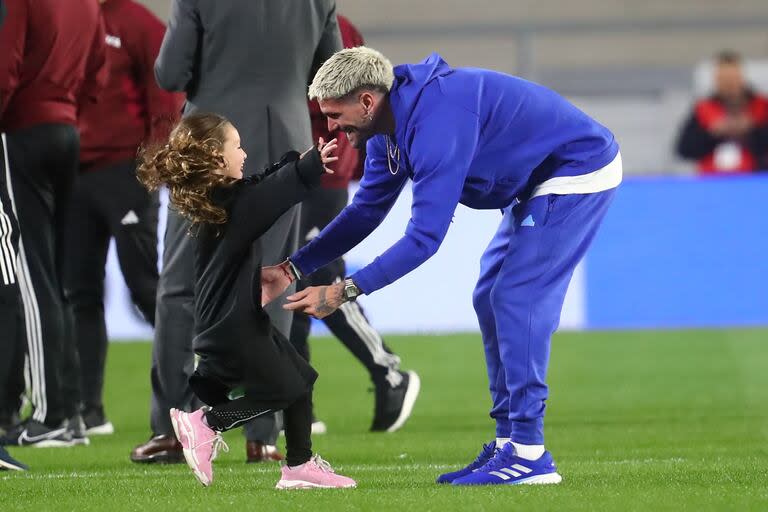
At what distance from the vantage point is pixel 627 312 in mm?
10219

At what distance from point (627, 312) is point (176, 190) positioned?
6579 millimetres

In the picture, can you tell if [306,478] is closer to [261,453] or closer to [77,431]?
[261,453]

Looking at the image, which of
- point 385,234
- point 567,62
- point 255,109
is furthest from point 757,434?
point 567,62

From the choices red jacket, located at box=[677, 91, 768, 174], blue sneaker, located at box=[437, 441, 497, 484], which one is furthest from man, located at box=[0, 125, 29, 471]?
red jacket, located at box=[677, 91, 768, 174]

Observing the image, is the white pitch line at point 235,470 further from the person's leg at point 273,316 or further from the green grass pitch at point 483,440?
the person's leg at point 273,316

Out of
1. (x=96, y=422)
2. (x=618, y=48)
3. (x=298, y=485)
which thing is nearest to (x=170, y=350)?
(x=298, y=485)

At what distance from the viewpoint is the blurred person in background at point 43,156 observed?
17.6 feet

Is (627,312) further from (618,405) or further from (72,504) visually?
(72,504)

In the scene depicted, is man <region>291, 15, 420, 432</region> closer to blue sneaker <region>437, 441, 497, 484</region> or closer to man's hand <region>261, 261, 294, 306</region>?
blue sneaker <region>437, 441, 497, 484</region>

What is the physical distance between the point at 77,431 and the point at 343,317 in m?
1.17

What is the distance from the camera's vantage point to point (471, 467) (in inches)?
170

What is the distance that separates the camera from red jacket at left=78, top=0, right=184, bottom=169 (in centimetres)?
607

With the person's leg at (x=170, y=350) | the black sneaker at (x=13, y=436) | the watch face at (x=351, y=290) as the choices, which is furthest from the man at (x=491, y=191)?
the black sneaker at (x=13, y=436)

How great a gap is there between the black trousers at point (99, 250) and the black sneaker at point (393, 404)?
0.99m
